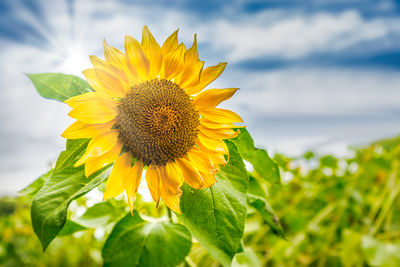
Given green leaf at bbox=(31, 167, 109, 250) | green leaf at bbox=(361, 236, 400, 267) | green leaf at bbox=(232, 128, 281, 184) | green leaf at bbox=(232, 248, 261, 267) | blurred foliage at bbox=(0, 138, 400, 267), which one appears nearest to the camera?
green leaf at bbox=(31, 167, 109, 250)

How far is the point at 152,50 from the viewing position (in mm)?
357

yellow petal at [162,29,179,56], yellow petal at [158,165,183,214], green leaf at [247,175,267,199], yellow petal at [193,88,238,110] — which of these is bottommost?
green leaf at [247,175,267,199]

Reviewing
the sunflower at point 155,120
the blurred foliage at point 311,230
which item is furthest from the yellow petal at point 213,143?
the blurred foliage at point 311,230

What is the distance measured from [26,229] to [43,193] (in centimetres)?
119

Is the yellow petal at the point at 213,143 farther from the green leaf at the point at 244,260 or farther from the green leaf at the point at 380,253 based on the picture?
the green leaf at the point at 380,253

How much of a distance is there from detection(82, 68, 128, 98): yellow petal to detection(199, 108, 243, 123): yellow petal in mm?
116

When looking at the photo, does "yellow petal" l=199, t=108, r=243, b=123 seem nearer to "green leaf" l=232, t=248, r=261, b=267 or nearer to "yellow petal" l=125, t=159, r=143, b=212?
"yellow petal" l=125, t=159, r=143, b=212

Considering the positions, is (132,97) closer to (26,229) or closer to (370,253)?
(370,253)

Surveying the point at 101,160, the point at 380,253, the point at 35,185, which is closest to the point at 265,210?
the point at 101,160

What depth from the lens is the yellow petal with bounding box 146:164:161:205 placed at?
369 millimetres

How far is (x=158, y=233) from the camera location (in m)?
0.45

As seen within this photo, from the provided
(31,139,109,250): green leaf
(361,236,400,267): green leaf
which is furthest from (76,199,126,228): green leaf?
(361,236,400,267): green leaf

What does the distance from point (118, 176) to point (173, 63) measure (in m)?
0.17

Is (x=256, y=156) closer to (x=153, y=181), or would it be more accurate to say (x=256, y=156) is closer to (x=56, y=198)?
(x=153, y=181)
